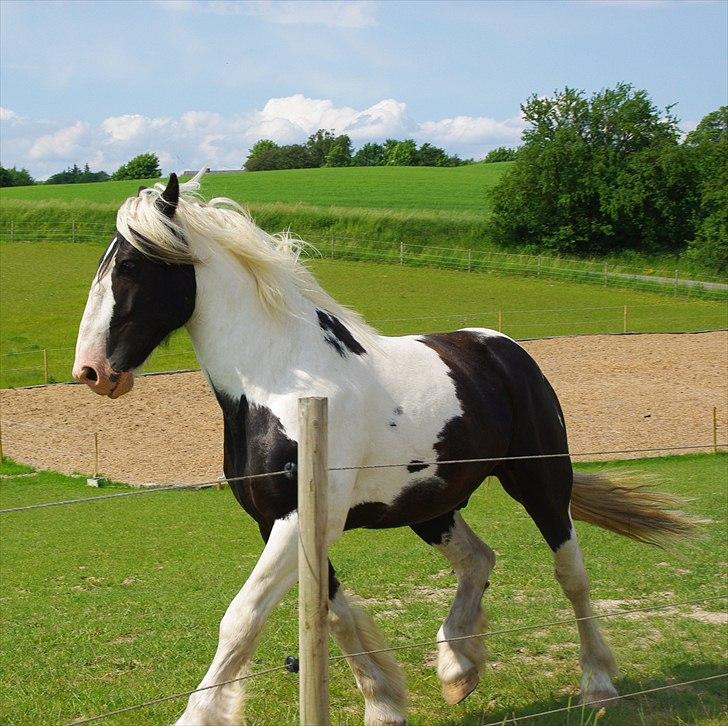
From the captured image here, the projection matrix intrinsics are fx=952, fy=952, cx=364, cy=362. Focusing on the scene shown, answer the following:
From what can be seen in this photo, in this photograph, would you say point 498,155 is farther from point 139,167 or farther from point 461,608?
point 461,608

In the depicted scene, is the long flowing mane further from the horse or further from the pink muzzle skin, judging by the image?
the pink muzzle skin

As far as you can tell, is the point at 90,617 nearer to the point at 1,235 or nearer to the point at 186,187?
the point at 186,187

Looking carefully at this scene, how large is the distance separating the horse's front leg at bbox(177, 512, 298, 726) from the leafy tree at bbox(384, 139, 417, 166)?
9309 centimetres

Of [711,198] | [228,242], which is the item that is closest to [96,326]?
[228,242]

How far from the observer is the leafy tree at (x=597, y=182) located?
44219mm

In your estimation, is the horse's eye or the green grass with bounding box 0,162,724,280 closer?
the horse's eye

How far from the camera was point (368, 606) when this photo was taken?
714 cm

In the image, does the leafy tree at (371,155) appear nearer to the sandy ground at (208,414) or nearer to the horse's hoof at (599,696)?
the sandy ground at (208,414)

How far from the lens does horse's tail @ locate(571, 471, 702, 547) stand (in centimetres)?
590

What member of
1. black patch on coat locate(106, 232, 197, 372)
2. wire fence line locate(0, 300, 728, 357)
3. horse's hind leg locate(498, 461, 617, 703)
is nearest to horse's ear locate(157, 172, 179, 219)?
black patch on coat locate(106, 232, 197, 372)

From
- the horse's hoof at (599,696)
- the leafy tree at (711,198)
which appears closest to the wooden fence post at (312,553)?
the horse's hoof at (599,696)

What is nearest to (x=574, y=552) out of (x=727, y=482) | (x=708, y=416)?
(x=727, y=482)

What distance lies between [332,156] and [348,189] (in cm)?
3520

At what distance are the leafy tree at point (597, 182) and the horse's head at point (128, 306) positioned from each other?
4078 centimetres
